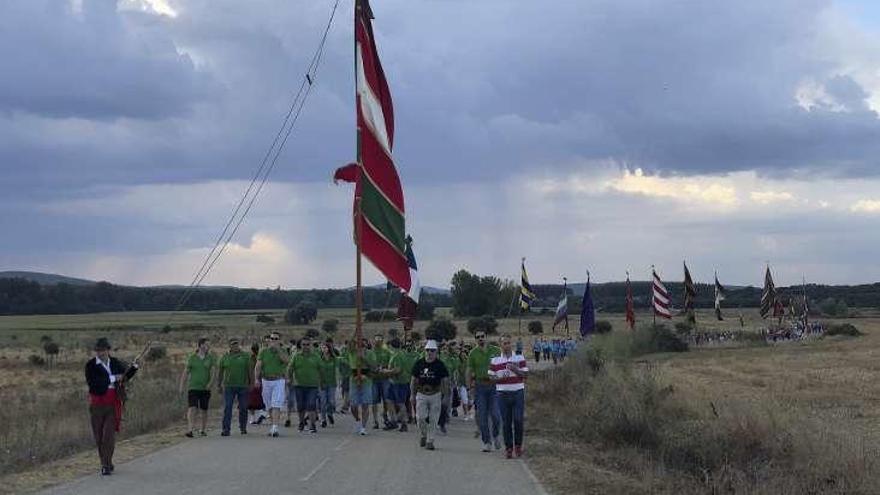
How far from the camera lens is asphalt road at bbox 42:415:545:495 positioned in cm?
1192

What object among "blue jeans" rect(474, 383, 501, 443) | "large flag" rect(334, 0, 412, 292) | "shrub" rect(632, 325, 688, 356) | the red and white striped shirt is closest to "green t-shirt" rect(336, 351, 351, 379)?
"large flag" rect(334, 0, 412, 292)

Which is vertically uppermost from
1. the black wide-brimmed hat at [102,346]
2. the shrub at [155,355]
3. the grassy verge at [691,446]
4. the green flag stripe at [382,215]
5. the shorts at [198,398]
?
the green flag stripe at [382,215]

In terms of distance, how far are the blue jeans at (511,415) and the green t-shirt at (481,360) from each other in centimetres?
118

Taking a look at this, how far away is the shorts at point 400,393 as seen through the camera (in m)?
19.8

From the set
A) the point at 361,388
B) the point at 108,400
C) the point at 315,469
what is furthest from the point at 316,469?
the point at 361,388

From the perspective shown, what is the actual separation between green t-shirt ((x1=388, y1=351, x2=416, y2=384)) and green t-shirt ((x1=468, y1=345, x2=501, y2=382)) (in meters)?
2.30

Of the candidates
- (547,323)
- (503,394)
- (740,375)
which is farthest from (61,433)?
(547,323)

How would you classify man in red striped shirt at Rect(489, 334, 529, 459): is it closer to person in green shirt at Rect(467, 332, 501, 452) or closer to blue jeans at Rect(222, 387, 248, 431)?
person in green shirt at Rect(467, 332, 501, 452)

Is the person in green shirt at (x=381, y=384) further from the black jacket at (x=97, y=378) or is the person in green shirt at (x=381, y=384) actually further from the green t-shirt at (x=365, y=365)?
the black jacket at (x=97, y=378)

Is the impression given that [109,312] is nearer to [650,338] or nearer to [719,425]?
[650,338]

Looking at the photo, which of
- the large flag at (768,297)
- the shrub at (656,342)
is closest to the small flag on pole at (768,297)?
the large flag at (768,297)

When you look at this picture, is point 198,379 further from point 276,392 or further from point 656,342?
point 656,342

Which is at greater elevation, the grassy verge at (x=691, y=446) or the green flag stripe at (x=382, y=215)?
the green flag stripe at (x=382, y=215)

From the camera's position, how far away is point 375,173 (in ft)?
57.4
